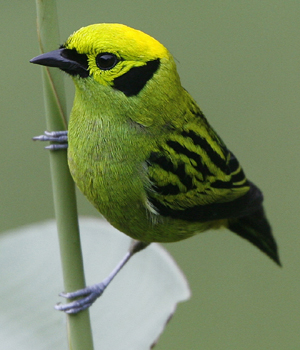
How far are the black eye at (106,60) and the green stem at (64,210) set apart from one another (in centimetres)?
11

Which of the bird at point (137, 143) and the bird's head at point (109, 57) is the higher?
the bird's head at point (109, 57)

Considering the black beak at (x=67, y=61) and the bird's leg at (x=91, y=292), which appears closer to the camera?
the black beak at (x=67, y=61)

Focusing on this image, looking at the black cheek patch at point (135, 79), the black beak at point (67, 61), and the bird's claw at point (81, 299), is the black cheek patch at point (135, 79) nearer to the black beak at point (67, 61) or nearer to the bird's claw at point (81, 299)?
the black beak at point (67, 61)

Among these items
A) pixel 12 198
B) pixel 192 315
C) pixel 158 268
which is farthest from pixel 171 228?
pixel 12 198

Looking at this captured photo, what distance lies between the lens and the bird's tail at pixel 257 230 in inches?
92.8

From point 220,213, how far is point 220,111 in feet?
6.89

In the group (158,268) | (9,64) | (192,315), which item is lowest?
(192,315)

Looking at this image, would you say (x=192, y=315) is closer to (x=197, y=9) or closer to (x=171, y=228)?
(x=171, y=228)

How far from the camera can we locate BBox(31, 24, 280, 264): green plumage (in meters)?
1.59

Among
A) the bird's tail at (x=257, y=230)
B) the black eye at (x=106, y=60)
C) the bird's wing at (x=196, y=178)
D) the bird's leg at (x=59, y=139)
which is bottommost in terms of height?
the bird's tail at (x=257, y=230)

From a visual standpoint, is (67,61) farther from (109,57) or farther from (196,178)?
(196,178)

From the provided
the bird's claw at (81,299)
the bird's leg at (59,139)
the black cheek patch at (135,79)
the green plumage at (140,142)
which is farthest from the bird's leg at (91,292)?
the black cheek patch at (135,79)

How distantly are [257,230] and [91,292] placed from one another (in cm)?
77

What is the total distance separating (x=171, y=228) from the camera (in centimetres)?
200
